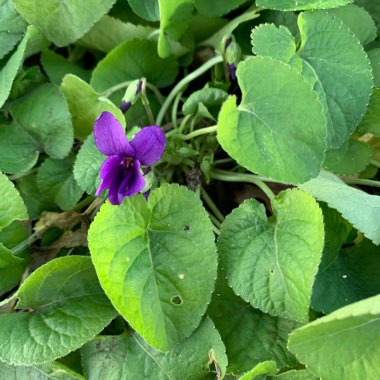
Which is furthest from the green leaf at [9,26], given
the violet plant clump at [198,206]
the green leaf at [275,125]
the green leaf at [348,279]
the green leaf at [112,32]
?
the green leaf at [348,279]

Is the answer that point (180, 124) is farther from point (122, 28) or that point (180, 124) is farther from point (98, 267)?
point (98, 267)

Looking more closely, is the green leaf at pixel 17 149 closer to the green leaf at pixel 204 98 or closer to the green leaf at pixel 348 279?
the green leaf at pixel 204 98

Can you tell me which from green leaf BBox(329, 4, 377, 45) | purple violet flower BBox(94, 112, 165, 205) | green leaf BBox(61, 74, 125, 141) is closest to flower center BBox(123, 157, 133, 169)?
purple violet flower BBox(94, 112, 165, 205)

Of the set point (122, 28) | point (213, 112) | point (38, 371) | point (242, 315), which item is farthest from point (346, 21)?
point (38, 371)

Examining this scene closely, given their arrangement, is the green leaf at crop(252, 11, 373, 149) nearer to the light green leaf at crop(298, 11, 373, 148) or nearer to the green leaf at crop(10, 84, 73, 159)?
the light green leaf at crop(298, 11, 373, 148)

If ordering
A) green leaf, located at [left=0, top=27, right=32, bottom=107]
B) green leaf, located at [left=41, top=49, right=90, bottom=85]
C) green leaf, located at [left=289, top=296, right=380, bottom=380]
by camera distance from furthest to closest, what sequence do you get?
green leaf, located at [left=41, top=49, right=90, bottom=85] → green leaf, located at [left=0, top=27, right=32, bottom=107] → green leaf, located at [left=289, top=296, right=380, bottom=380]

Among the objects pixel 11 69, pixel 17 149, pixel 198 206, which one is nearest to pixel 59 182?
pixel 17 149
